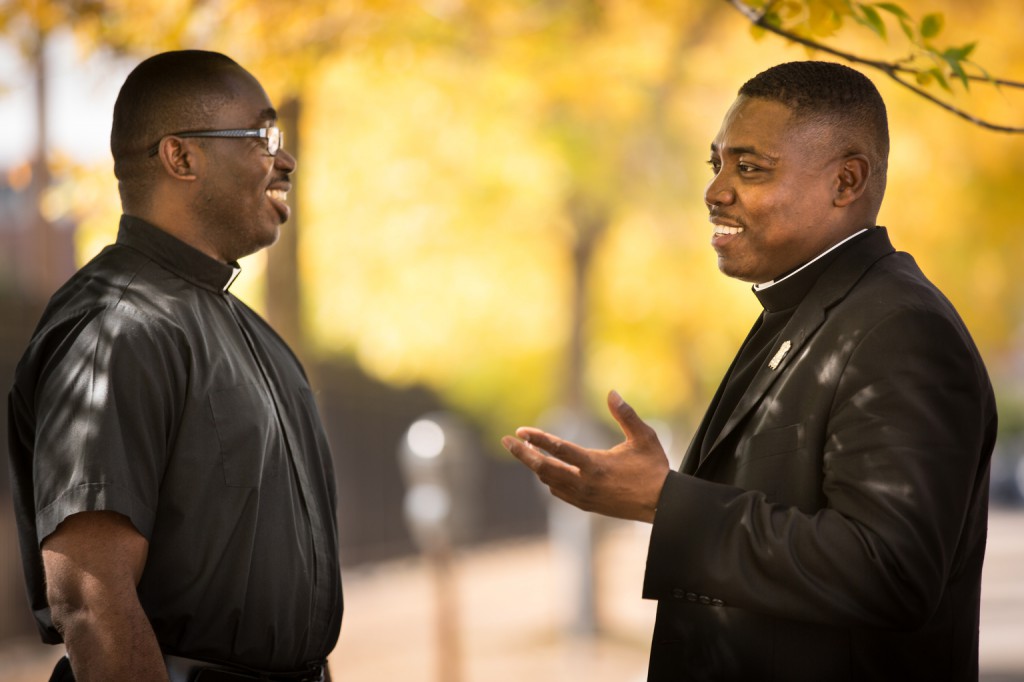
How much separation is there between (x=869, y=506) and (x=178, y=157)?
6.65ft

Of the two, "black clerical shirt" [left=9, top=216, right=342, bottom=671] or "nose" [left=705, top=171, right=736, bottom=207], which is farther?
"nose" [left=705, top=171, right=736, bottom=207]

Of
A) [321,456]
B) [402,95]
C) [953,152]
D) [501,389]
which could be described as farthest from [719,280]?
[321,456]

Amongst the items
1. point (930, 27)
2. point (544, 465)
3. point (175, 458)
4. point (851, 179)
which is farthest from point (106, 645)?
point (930, 27)

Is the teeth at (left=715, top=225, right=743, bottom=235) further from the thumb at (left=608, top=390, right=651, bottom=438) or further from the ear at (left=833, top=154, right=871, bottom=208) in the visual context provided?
the thumb at (left=608, top=390, right=651, bottom=438)

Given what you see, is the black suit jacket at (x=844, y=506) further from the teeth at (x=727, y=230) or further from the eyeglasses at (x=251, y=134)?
the eyeglasses at (x=251, y=134)

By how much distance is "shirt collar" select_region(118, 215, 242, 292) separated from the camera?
3363 mm

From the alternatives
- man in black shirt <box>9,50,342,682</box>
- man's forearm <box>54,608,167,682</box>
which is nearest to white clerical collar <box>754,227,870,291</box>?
man in black shirt <box>9,50,342,682</box>

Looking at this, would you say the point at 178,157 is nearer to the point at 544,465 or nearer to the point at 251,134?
the point at 251,134

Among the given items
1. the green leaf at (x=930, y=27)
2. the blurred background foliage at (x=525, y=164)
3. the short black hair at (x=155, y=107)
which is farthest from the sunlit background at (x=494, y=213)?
the green leaf at (x=930, y=27)

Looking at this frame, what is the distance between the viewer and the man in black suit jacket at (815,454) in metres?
2.56

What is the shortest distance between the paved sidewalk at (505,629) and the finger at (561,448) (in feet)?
23.8

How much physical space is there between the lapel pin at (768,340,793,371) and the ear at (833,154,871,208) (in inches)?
14.7

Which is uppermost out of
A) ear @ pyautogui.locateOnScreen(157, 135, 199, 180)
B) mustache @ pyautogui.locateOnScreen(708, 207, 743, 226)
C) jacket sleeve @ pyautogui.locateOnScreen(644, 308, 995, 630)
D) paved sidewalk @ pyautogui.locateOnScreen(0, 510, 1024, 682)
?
ear @ pyautogui.locateOnScreen(157, 135, 199, 180)

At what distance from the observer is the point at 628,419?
2.72 metres
